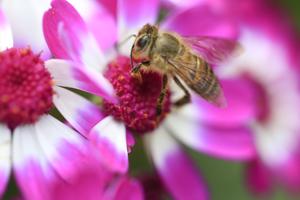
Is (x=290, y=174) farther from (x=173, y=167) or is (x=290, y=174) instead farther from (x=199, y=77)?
(x=199, y=77)

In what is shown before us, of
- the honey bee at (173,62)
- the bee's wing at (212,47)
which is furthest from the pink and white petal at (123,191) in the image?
the bee's wing at (212,47)

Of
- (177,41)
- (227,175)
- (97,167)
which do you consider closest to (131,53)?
(177,41)

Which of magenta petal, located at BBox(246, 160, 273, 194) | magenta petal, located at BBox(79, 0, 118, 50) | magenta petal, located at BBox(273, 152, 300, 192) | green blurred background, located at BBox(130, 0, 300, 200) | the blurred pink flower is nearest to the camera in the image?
the blurred pink flower

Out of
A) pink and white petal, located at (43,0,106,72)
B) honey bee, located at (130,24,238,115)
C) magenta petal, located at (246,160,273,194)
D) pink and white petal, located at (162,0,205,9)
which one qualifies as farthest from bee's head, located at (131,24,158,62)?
magenta petal, located at (246,160,273,194)

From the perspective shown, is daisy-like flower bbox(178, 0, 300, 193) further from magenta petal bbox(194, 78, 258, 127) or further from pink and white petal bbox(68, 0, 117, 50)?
pink and white petal bbox(68, 0, 117, 50)

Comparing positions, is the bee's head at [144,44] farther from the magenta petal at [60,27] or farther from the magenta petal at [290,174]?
the magenta petal at [290,174]

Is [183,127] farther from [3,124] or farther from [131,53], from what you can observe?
[3,124]

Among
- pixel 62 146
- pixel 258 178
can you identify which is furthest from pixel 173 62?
pixel 258 178
